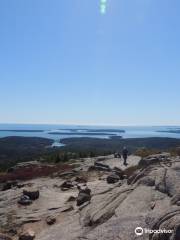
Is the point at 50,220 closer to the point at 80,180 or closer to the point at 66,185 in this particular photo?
the point at 66,185

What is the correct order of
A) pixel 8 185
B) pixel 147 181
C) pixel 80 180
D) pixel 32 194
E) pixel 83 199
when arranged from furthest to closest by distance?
pixel 8 185, pixel 80 180, pixel 32 194, pixel 83 199, pixel 147 181

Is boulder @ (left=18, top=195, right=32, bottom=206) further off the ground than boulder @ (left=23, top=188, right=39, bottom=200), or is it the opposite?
boulder @ (left=23, top=188, right=39, bottom=200)

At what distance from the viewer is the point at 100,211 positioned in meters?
20.1

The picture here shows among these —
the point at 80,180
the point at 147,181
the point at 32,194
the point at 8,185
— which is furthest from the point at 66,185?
the point at 147,181

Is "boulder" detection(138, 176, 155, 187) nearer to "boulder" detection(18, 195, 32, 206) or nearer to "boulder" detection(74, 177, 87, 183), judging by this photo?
"boulder" detection(18, 195, 32, 206)

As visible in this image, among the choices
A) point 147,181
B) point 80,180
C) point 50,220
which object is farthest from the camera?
point 80,180

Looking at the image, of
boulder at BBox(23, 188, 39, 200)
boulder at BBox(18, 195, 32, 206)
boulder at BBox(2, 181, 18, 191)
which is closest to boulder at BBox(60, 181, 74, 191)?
boulder at BBox(23, 188, 39, 200)

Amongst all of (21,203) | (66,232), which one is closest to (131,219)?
(66,232)

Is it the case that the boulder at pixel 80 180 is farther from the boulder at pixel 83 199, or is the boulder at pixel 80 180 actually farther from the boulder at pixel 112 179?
the boulder at pixel 83 199

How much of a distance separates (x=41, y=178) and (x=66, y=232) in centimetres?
2322

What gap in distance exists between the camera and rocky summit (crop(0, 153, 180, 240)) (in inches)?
590

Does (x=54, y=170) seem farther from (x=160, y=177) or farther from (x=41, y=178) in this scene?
(x=160, y=177)

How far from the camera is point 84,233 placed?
17359 mm

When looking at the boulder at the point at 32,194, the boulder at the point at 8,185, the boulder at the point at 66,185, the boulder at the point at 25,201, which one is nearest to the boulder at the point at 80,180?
the boulder at the point at 66,185
